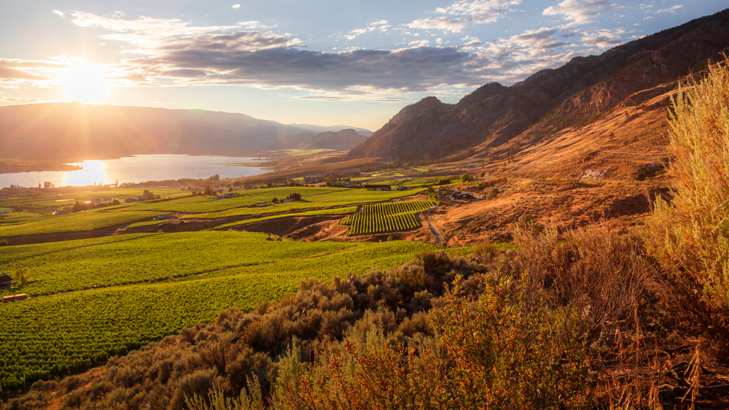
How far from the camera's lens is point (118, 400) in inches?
319

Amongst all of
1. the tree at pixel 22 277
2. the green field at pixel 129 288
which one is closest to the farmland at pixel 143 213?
the green field at pixel 129 288

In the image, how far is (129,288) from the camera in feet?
82.2

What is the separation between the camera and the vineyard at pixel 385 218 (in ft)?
154

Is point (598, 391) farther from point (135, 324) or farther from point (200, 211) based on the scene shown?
point (200, 211)

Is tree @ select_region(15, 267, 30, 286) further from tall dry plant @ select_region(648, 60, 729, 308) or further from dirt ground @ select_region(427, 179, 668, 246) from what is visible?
tall dry plant @ select_region(648, 60, 729, 308)

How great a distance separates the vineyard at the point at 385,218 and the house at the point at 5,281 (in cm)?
3617

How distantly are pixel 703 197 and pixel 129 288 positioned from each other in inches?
1309

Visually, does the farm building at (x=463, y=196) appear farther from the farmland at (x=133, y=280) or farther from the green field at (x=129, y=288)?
the green field at (x=129, y=288)

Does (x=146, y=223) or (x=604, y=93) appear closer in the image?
(x=146, y=223)

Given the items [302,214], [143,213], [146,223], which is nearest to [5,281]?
[146,223]

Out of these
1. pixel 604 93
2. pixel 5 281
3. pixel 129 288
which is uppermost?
pixel 604 93

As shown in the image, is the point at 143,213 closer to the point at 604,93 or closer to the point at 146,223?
the point at 146,223

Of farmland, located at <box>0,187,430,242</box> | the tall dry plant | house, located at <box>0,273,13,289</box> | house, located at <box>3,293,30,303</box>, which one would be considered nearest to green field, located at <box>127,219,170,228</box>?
farmland, located at <box>0,187,430,242</box>

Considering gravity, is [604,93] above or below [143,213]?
above
